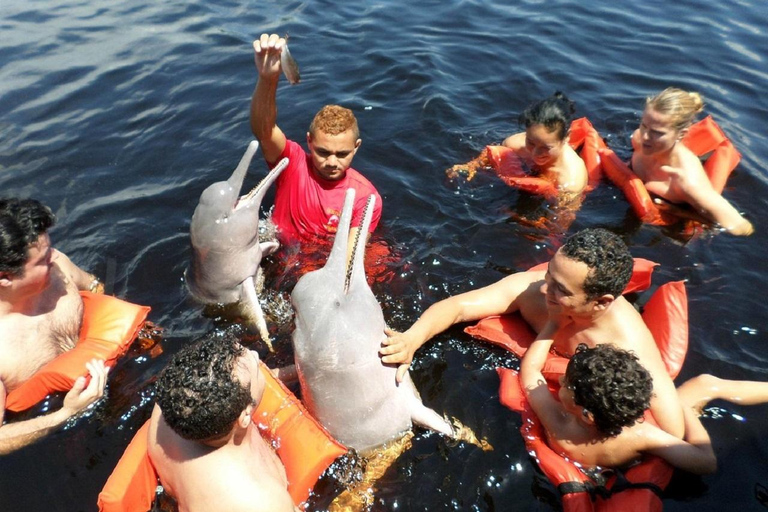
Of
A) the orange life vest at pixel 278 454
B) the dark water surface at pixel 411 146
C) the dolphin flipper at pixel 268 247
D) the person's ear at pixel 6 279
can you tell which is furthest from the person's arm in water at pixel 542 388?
the person's ear at pixel 6 279

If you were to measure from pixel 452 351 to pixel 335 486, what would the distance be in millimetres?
1655

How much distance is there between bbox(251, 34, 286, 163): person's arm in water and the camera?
4836 millimetres

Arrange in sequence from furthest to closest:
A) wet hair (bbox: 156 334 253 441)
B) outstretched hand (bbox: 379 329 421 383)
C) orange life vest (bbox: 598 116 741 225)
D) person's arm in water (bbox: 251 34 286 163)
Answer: orange life vest (bbox: 598 116 741 225) < person's arm in water (bbox: 251 34 286 163) < outstretched hand (bbox: 379 329 421 383) < wet hair (bbox: 156 334 253 441)

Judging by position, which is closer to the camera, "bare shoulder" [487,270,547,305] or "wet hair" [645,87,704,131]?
"bare shoulder" [487,270,547,305]

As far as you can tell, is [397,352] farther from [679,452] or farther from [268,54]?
[268,54]

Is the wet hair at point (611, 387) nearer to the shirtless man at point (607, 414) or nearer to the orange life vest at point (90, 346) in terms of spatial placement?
the shirtless man at point (607, 414)

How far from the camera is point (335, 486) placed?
412 cm

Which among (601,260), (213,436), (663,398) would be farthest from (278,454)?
(663,398)

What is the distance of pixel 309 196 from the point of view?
5.75m

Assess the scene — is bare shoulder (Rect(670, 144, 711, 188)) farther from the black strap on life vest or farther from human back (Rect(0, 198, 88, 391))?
human back (Rect(0, 198, 88, 391))

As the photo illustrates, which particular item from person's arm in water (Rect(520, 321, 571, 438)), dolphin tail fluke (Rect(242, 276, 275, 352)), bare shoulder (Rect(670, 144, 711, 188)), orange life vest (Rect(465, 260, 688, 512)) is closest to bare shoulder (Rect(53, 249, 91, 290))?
dolphin tail fluke (Rect(242, 276, 275, 352))

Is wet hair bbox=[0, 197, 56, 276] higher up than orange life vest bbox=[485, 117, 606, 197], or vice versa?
wet hair bbox=[0, 197, 56, 276]

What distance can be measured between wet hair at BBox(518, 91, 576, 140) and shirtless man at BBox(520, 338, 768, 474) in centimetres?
298

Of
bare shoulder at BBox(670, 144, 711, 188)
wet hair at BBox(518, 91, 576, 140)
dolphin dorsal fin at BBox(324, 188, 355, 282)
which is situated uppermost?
dolphin dorsal fin at BBox(324, 188, 355, 282)
